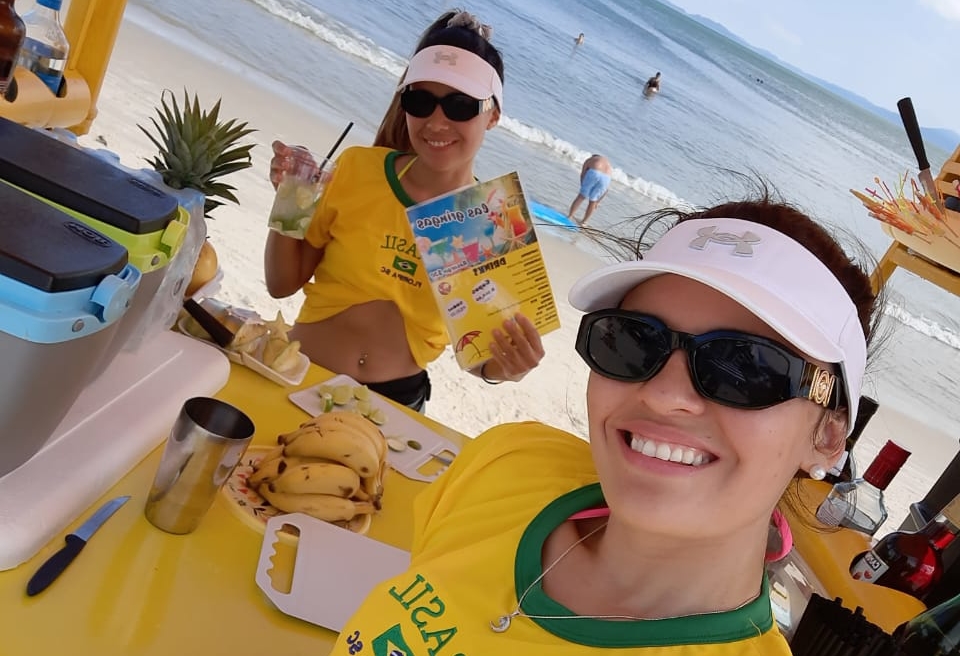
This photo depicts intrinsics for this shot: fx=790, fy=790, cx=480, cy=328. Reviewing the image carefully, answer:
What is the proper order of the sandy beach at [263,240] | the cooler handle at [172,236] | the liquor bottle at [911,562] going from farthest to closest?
1. the sandy beach at [263,240]
2. the liquor bottle at [911,562]
3. the cooler handle at [172,236]

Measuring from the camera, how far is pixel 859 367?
3.61ft

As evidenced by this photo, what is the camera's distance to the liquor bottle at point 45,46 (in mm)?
2002

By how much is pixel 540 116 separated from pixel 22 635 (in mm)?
12323

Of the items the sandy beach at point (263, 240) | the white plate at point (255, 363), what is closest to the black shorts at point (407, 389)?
the sandy beach at point (263, 240)

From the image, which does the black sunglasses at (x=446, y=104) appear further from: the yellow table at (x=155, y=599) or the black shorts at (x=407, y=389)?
the yellow table at (x=155, y=599)

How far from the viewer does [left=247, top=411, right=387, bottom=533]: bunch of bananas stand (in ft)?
5.11

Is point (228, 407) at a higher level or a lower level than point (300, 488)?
higher

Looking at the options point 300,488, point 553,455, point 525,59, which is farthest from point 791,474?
point 525,59

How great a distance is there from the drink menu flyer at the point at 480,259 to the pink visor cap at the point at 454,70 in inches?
20.3

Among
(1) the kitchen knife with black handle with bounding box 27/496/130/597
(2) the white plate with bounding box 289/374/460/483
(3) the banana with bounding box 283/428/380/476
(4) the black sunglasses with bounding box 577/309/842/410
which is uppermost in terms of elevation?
(4) the black sunglasses with bounding box 577/309/842/410

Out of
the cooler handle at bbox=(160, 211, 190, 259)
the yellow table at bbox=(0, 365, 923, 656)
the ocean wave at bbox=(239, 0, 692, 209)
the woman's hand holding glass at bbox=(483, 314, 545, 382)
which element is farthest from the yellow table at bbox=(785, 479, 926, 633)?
the ocean wave at bbox=(239, 0, 692, 209)

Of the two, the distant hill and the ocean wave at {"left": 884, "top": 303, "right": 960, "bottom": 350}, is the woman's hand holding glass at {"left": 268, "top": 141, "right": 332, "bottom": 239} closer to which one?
the ocean wave at {"left": 884, "top": 303, "right": 960, "bottom": 350}

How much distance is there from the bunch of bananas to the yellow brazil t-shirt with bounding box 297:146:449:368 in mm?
1076

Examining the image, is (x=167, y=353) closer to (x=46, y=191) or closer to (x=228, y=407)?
(x=228, y=407)
